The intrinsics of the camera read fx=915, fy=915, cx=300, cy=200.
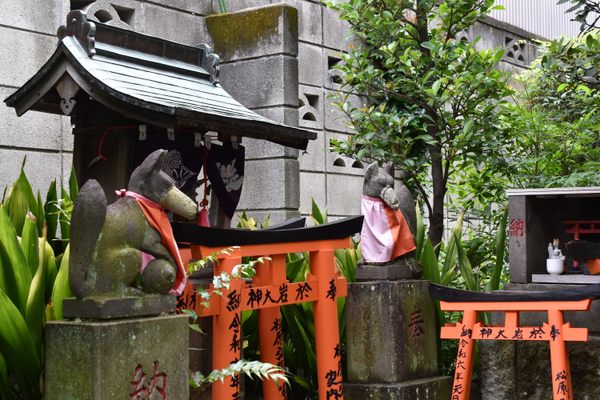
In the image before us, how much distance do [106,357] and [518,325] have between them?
12.2 feet

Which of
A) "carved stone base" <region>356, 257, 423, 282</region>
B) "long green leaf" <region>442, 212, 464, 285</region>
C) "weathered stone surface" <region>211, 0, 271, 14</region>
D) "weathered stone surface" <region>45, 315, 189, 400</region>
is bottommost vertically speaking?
"weathered stone surface" <region>45, 315, 189, 400</region>

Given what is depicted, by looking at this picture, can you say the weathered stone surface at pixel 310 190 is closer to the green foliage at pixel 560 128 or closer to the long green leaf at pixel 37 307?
the green foliage at pixel 560 128

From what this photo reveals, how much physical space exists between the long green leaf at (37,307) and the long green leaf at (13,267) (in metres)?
0.12

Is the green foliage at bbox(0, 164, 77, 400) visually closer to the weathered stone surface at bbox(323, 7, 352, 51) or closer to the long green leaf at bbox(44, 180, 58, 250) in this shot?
the long green leaf at bbox(44, 180, 58, 250)

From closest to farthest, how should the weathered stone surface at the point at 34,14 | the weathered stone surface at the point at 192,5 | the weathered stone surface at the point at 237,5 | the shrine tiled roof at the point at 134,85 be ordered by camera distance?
the shrine tiled roof at the point at 134,85
the weathered stone surface at the point at 34,14
the weathered stone surface at the point at 192,5
the weathered stone surface at the point at 237,5

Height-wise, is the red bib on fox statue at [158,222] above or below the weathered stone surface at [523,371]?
above

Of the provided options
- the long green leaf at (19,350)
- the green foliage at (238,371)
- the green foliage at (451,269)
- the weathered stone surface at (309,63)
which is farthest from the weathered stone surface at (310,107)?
the long green leaf at (19,350)

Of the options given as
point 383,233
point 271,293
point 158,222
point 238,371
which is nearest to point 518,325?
point 383,233

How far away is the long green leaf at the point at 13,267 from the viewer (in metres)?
5.67

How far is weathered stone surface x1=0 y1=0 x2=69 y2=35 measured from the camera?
8.94 metres

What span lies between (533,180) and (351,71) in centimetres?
242

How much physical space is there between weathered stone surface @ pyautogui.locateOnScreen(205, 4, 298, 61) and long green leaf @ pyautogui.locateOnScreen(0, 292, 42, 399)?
19.7 ft

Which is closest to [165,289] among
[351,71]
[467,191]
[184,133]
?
[184,133]

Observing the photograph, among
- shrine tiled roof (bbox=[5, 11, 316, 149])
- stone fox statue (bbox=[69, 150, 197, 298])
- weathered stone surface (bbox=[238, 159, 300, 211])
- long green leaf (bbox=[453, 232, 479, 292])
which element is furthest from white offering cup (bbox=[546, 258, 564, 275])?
stone fox statue (bbox=[69, 150, 197, 298])
